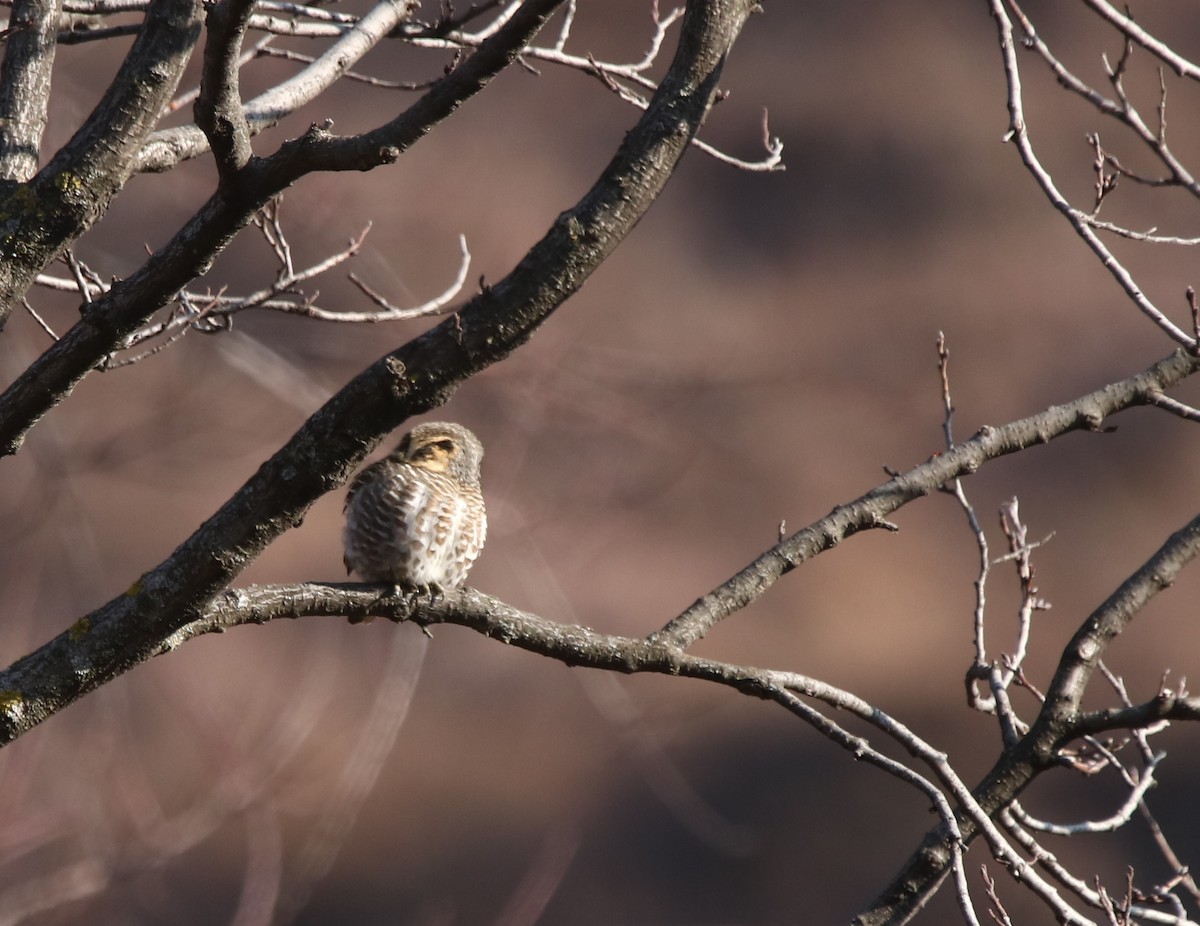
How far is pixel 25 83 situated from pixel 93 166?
40 cm

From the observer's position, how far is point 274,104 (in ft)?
8.73

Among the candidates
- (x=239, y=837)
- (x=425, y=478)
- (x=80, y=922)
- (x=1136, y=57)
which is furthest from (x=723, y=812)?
(x=1136, y=57)

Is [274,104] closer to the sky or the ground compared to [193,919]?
closer to the sky

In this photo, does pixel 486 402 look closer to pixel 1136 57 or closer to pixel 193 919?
pixel 193 919

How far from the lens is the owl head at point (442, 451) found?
12.8ft

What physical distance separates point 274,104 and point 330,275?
18.9ft

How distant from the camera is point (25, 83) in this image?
244 centimetres

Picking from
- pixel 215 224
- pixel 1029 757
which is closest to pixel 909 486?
pixel 1029 757

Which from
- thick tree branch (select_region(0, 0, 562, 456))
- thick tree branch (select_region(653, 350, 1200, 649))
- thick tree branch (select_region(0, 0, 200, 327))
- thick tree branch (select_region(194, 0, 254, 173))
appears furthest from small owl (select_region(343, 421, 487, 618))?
thick tree branch (select_region(194, 0, 254, 173))

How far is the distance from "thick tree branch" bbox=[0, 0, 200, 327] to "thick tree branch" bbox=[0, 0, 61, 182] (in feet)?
0.62

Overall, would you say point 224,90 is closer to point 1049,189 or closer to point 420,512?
point 1049,189

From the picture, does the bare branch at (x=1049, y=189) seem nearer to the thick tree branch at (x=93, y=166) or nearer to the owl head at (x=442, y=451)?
the thick tree branch at (x=93, y=166)

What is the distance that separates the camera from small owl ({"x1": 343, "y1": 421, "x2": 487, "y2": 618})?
3371 millimetres

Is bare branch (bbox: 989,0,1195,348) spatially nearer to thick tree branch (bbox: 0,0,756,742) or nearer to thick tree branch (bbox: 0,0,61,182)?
thick tree branch (bbox: 0,0,756,742)
